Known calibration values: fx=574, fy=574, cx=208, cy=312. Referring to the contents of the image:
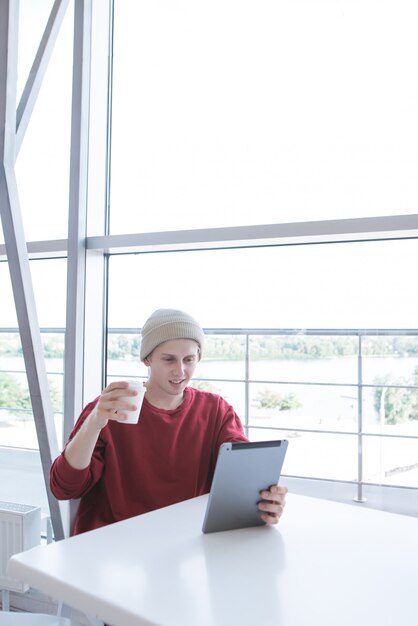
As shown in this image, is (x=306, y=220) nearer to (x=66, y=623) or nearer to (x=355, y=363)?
(x=355, y=363)

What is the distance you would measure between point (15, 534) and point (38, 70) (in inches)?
60.0

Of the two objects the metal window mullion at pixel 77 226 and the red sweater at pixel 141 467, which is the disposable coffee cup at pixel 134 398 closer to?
the red sweater at pixel 141 467

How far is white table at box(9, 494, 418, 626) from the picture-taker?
675 mm

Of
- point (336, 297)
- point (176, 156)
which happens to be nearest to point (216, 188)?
A: point (176, 156)

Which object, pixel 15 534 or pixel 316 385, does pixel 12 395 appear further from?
pixel 316 385

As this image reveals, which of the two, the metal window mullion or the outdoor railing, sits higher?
the metal window mullion

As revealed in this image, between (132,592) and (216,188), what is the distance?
1346 millimetres

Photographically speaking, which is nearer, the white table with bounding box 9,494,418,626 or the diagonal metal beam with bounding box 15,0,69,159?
the white table with bounding box 9,494,418,626

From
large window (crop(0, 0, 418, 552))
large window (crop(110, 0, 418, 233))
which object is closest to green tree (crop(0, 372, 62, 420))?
large window (crop(0, 0, 418, 552))

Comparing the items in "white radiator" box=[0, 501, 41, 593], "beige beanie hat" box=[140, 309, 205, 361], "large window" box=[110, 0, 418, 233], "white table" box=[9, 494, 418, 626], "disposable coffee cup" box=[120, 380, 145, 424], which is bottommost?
"white radiator" box=[0, 501, 41, 593]

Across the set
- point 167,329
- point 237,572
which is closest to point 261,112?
point 167,329

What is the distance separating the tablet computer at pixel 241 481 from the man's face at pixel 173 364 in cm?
32

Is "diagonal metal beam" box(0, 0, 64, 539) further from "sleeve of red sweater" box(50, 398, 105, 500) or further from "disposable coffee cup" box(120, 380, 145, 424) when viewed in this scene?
"disposable coffee cup" box(120, 380, 145, 424)

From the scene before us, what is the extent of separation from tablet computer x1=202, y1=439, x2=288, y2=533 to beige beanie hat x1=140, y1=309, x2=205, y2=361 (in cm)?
36
